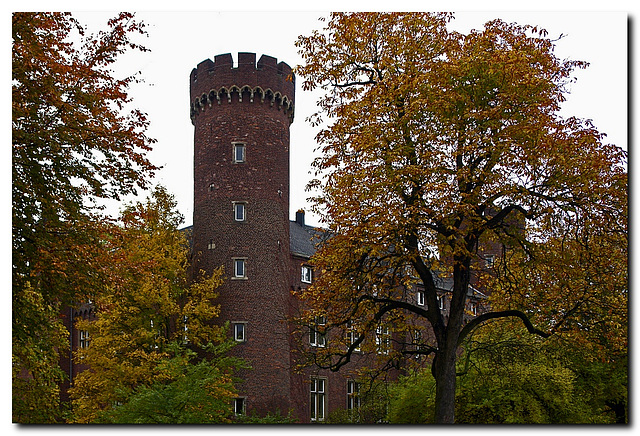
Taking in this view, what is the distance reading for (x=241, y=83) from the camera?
40.8 metres

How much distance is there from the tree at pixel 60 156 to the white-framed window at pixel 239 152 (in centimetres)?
2266

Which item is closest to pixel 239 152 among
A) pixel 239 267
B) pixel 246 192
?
pixel 246 192

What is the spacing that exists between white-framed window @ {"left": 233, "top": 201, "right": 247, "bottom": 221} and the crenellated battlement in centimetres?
514

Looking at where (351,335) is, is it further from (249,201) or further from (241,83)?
(241,83)

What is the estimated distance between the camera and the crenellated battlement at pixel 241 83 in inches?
1608

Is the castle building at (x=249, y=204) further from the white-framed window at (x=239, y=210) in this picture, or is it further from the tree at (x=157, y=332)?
the tree at (x=157, y=332)

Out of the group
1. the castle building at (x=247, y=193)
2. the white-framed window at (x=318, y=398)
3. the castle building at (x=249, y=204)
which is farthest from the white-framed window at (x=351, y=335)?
the white-framed window at (x=318, y=398)

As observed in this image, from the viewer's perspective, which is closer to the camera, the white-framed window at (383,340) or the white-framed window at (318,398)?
the white-framed window at (383,340)

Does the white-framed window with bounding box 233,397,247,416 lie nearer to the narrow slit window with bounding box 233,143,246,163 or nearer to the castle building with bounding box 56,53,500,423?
the castle building with bounding box 56,53,500,423

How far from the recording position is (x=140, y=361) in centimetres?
3572

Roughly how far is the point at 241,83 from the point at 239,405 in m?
15.7

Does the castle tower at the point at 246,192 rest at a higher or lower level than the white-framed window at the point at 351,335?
higher

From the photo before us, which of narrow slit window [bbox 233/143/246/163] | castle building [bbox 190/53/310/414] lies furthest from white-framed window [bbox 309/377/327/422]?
narrow slit window [bbox 233/143/246/163]

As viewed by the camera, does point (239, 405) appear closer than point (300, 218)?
Yes
